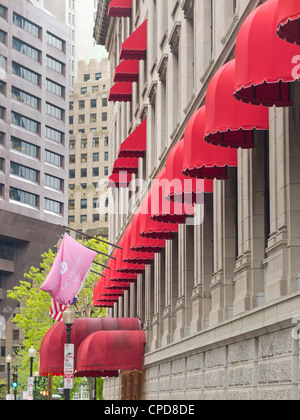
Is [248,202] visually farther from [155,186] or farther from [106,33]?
[106,33]

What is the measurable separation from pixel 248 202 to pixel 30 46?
5010 inches

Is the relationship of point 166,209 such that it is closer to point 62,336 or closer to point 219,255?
point 219,255

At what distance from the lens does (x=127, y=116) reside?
5381cm

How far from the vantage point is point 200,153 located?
1966 cm

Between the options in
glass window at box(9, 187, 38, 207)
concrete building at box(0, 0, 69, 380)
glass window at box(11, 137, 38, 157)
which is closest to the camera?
glass window at box(9, 187, 38, 207)

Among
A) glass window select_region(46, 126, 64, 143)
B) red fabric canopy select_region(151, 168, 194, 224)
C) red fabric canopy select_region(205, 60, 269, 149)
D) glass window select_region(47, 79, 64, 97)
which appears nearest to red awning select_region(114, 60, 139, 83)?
red fabric canopy select_region(151, 168, 194, 224)

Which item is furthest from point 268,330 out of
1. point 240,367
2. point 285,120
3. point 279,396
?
point 285,120

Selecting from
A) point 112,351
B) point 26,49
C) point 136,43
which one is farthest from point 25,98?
point 112,351

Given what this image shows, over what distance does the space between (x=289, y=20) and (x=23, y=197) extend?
127187 millimetres

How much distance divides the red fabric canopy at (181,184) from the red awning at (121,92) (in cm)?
2698

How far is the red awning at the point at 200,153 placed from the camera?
19672 millimetres

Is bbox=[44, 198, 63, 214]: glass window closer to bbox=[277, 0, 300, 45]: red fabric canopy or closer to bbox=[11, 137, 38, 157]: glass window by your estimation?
bbox=[11, 137, 38, 157]: glass window

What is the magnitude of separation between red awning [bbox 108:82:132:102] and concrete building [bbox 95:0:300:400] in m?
8.39

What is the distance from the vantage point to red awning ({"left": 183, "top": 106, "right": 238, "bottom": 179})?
19672 millimetres
